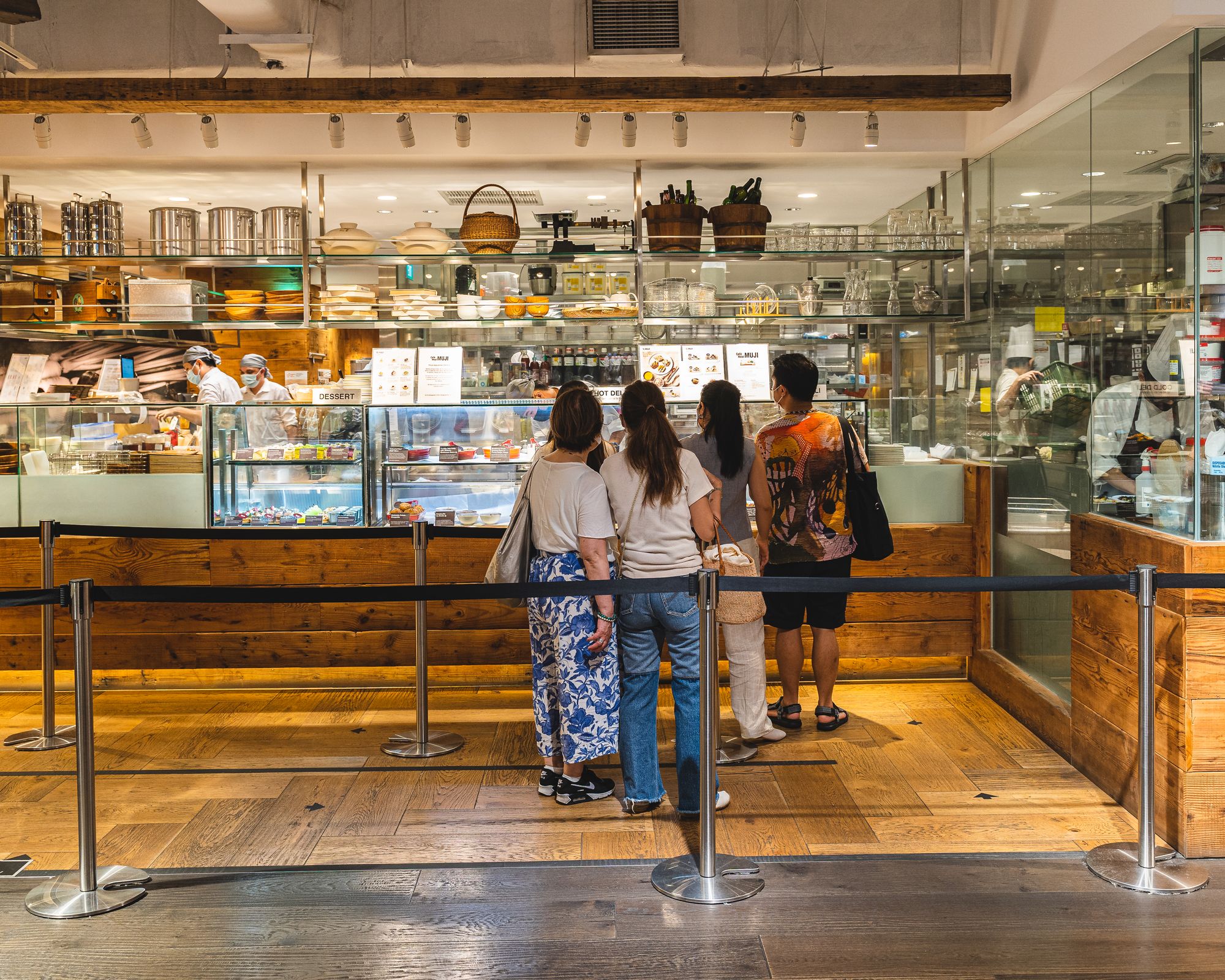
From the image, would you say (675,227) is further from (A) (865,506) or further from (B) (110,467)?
(B) (110,467)

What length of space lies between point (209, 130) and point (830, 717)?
13.8 feet

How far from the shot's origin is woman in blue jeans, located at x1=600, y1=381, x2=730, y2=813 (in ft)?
12.3

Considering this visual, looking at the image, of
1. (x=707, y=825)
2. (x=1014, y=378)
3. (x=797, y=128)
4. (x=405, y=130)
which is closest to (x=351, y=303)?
(x=405, y=130)

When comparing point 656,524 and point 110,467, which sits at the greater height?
point 110,467

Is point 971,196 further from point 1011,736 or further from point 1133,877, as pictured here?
point 1133,877

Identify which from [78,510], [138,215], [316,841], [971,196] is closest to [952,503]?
[971,196]

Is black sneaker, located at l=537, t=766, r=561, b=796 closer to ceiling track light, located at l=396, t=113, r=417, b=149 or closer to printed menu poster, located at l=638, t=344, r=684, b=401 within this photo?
printed menu poster, located at l=638, t=344, r=684, b=401

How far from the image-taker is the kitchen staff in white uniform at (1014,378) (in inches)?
213

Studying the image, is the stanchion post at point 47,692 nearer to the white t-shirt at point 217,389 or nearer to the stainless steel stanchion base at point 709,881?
the white t-shirt at point 217,389

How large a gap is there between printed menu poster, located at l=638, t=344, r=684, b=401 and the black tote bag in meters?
1.37

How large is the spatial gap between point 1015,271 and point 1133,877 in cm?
321

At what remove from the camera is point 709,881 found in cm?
335

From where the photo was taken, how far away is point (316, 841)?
375 cm

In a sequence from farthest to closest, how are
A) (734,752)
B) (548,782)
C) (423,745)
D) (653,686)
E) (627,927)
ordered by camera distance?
(423,745) < (734,752) < (548,782) < (653,686) < (627,927)
